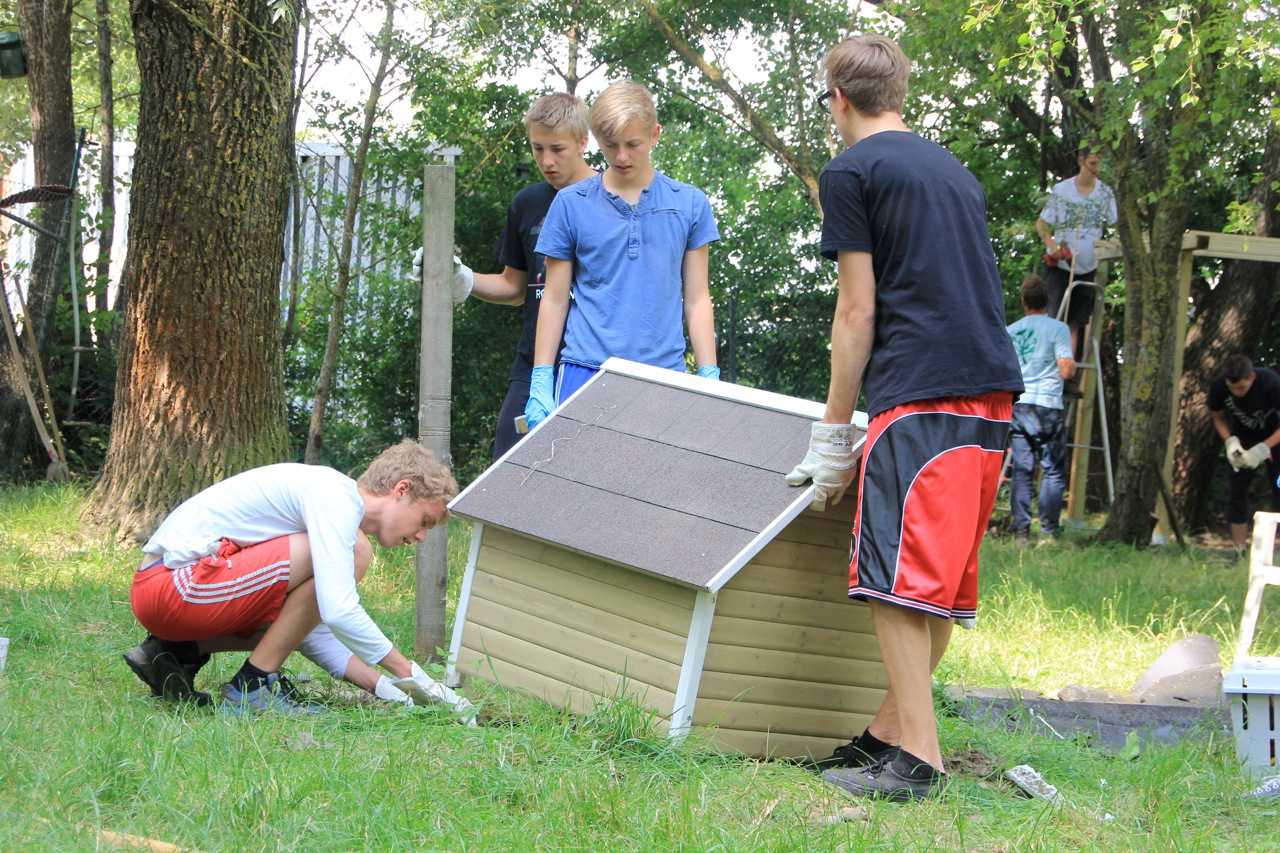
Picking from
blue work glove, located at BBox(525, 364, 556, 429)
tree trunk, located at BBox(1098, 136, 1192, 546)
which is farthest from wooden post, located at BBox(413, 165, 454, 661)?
tree trunk, located at BBox(1098, 136, 1192, 546)

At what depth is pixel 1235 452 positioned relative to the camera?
8070 mm

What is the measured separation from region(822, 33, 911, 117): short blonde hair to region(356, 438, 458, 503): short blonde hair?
135cm

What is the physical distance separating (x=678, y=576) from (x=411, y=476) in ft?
2.46

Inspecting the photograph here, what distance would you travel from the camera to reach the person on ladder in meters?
8.14

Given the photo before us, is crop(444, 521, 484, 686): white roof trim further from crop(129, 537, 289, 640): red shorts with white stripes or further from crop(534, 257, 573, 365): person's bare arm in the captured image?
crop(534, 257, 573, 365): person's bare arm

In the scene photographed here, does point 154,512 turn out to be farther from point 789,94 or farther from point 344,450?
point 789,94

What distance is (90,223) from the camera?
29.8ft

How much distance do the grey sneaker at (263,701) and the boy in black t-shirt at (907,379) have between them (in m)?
1.30

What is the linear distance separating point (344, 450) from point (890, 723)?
21.9ft

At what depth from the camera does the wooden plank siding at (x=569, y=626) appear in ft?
9.06

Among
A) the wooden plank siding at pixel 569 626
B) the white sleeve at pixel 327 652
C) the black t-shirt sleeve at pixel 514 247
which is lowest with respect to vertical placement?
the white sleeve at pixel 327 652

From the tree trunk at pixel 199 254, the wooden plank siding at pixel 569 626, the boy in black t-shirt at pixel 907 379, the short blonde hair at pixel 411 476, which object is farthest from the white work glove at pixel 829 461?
the tree trunk at pixel 199 254

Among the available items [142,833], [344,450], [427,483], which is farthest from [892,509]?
[344,450]

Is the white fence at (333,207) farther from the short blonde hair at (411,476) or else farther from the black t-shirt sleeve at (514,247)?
the short blonde hair at (411,476)
